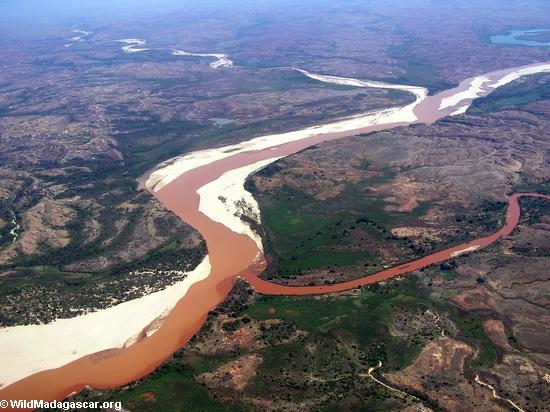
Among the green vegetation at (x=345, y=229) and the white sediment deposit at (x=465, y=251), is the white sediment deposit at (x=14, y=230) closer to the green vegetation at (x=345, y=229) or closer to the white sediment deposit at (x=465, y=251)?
the green vegetation at (x=345, y=229)

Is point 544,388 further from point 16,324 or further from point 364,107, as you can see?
point 364,107

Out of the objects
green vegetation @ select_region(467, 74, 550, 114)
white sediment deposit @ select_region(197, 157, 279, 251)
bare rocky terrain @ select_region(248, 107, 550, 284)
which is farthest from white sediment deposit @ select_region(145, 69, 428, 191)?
green vegetation @ select_region(467, 74, 550, 114)

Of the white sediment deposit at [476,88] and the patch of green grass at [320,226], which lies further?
the white sediment deposit at [476,88]

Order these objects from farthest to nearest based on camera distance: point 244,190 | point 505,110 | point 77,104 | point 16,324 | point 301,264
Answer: point 77,104
point 505,110
point 244,190
point 301,264
point 16,324

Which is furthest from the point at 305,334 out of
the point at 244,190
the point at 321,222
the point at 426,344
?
the point at 244,190

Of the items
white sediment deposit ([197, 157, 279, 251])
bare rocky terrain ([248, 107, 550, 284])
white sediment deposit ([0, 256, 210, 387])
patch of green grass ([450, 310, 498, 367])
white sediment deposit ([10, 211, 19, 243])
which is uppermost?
bare rocky terrain ([248, 107, 550, 284])

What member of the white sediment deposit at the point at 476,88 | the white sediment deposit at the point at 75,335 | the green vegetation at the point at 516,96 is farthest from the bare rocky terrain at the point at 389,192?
the white sediment deposit at the point at 476,88

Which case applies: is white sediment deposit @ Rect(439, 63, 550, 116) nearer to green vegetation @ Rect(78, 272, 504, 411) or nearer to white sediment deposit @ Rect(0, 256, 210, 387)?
green vegetation @ Rect(78, 272, 504, 411)
